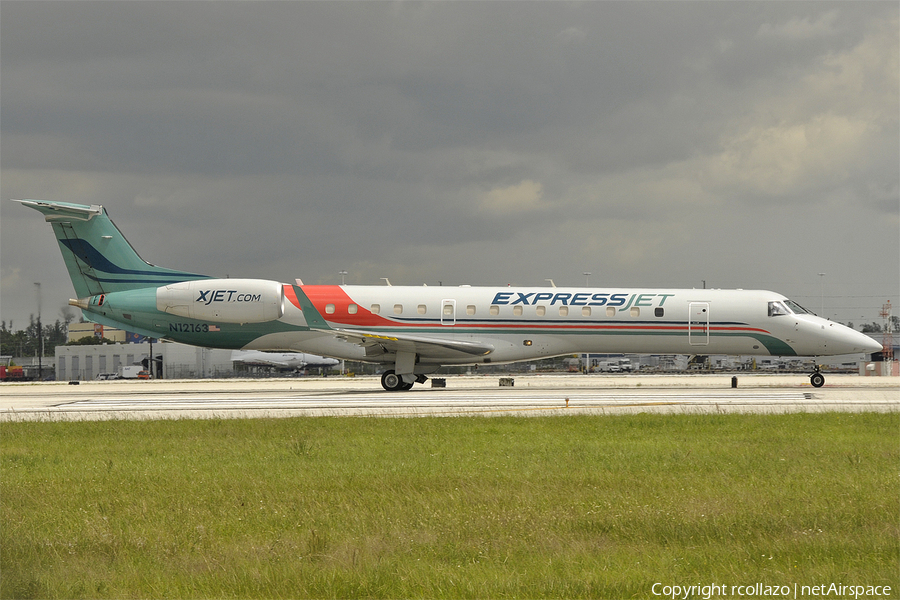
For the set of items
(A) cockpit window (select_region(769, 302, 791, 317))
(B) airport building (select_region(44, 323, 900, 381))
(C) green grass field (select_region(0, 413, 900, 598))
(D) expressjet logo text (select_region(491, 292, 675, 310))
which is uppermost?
(D) expressjet logo text (select_region(491, 292, 675, 310))

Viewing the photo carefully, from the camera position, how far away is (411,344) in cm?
3016

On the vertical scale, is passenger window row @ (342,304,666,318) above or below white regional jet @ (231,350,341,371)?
above

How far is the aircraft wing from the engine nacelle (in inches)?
94.8

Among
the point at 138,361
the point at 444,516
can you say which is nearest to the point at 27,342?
the point at 138,361

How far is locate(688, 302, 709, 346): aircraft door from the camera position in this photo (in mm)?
31656

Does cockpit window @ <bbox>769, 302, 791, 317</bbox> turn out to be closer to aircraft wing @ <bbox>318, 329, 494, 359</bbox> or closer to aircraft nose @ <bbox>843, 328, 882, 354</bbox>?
aircraft nose @ <bbox>843, 328, 882, 354</bbox>

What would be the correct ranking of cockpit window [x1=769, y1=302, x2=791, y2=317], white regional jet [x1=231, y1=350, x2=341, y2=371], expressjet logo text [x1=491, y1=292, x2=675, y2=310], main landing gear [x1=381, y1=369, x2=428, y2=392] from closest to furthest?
main landing gear [x1=381, y1=369, x2=428, y2=392], expressjet logo text [x1=491, y1=292, x2=675, y2=310], cockpit window [x1=769, y1=302, x2=791, y2=317], white regional jet [x1=231, y1=350, x2=341, y2=371]

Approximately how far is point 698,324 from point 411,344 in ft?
36.8

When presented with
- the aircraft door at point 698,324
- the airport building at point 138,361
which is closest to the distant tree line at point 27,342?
the airport building at point 138,361

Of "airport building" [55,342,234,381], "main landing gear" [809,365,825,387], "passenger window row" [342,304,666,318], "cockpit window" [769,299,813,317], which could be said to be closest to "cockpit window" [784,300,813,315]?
"cockpit window" [769,299,813,317]

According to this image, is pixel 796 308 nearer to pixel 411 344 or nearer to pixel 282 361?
pixel 411 344

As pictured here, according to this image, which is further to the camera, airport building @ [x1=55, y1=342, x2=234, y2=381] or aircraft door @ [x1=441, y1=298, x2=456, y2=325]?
airport building @ [x1=55, y1=342, x2=234, y2=381]

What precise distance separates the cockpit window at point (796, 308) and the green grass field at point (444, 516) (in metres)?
18.7

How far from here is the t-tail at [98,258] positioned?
33.1 metres
